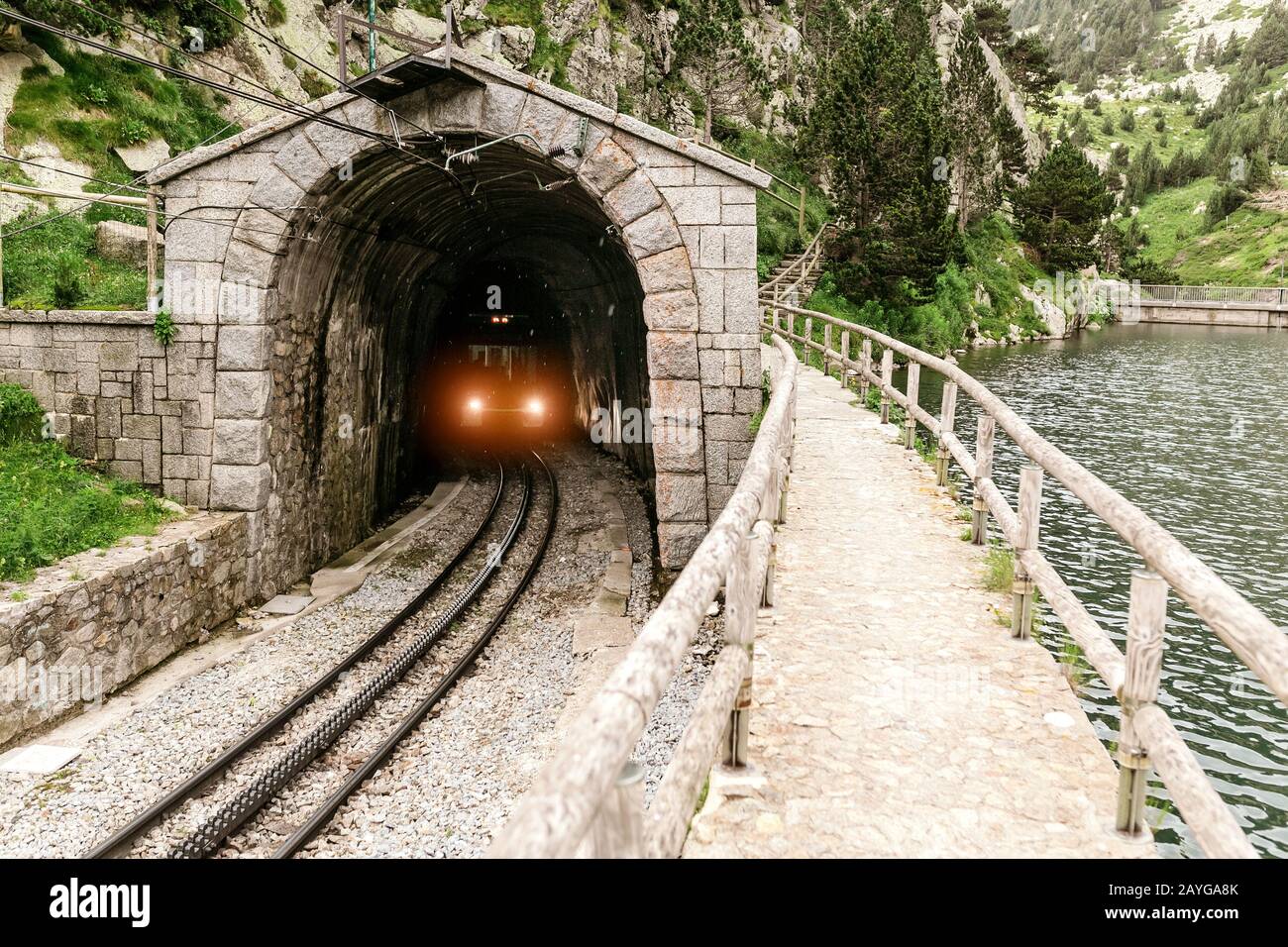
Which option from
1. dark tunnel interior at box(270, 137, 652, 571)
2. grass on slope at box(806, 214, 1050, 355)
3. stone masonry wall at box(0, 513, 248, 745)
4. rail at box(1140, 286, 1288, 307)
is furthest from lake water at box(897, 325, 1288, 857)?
rail at box(1140, 286, 1288, 307)

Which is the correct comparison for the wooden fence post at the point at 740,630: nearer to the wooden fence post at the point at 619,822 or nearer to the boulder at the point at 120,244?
the wooden fence post at the point at 619,822

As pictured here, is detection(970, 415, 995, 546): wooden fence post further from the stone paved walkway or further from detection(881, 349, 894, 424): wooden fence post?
detection(881, 349, 894, 424): wooden fence post

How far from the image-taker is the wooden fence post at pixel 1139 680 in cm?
336

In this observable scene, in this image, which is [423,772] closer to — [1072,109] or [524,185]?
[524,185]

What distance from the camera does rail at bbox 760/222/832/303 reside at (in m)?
31.4

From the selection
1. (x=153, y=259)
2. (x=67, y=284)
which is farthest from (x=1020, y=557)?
(x=67, y=284)

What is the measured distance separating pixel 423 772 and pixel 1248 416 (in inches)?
827

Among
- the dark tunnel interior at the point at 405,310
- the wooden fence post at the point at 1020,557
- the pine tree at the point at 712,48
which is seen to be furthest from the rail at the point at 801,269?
the wooden fence post at the point at 1020,557

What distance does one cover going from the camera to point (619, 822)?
2.40m

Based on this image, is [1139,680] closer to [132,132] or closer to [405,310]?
[405,310]

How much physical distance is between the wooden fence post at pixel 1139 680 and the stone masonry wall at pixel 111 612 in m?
8.45

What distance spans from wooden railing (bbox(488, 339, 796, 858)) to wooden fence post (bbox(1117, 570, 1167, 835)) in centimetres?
142

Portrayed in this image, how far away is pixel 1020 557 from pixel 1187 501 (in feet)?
36.6
